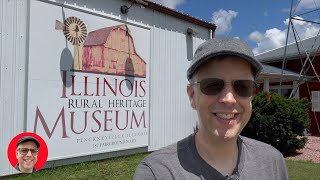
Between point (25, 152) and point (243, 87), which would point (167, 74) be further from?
point (243, 87)

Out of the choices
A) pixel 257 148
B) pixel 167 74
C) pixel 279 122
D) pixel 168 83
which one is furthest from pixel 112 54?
pixel 257 148

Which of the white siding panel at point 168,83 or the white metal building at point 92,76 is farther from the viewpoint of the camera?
the white siding panel at point 168,83

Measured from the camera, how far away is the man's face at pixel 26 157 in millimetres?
2822

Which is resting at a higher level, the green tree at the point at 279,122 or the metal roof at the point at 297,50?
the metal roof at the point at 297,50

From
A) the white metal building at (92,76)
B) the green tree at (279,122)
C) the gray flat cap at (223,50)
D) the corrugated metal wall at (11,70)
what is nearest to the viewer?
the gray flat cap at (223,50)

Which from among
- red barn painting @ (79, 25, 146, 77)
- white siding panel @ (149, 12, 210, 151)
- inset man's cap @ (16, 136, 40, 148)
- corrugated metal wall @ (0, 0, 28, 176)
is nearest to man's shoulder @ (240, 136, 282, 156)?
inset man's cap @ (16, 136, 40, 148)

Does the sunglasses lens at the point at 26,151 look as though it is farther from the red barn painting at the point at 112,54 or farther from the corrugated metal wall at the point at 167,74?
the corrugated metal wall at the point at 167,74

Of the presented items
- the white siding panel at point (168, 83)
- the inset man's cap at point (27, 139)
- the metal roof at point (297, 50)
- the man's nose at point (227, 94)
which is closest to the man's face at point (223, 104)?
the man's nose at point (227, 94)

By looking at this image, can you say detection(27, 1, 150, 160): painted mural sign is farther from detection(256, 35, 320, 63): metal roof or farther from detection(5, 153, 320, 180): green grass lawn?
detection(256, 35, 320, 63): metal roof

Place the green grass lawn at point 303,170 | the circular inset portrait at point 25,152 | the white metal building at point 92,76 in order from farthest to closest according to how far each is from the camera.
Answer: the green grass lawn at point 303,170, the white metal building at point 92,76, the circular inset portrait at point 25,152

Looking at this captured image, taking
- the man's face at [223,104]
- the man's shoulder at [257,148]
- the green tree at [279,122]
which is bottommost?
the green tree at [279,122]

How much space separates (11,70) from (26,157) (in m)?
4.07

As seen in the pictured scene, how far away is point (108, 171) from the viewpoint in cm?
706

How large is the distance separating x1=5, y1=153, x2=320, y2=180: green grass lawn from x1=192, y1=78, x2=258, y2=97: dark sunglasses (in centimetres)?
524
